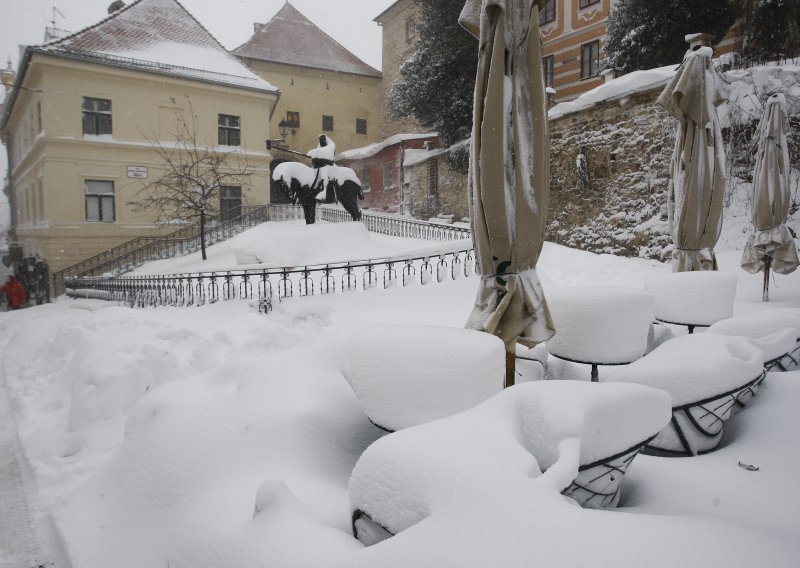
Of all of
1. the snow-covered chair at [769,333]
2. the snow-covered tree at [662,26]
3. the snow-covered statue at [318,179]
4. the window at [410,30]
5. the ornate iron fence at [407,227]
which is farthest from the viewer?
the window at [410,30]

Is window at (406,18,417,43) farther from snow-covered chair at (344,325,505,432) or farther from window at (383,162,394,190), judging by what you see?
snow-covered chair at (344,325,505,432)

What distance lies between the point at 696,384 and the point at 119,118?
2412 cm

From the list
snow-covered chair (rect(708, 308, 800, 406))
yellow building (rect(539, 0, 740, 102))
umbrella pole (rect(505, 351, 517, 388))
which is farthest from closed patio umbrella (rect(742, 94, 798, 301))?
yellow building (rect(539, 0, 740, 102))

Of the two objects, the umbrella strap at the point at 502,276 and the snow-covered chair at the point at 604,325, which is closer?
the umbrella strap at the point at 502,276

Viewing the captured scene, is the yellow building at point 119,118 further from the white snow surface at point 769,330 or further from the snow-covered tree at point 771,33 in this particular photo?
the white snow surface at point 769,330

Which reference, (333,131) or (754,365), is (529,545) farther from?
(333,131)

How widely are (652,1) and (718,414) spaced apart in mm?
17708

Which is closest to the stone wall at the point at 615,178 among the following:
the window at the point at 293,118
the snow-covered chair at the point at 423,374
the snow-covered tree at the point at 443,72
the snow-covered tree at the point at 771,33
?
the snow-covered tree at the point at 771,33

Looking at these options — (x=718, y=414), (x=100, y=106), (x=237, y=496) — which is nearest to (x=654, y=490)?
(x=718, y=414)

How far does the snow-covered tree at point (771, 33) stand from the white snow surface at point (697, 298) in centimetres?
1069

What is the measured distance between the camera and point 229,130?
23.5 metres

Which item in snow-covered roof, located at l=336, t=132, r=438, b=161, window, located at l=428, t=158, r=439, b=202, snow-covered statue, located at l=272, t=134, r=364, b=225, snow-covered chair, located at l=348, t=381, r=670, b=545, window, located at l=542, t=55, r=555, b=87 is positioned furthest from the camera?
snow-covered roof, located at l=336, t=132, r=438, b=161

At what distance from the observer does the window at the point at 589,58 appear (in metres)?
22.4

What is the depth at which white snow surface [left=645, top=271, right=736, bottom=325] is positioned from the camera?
415 centimetres
